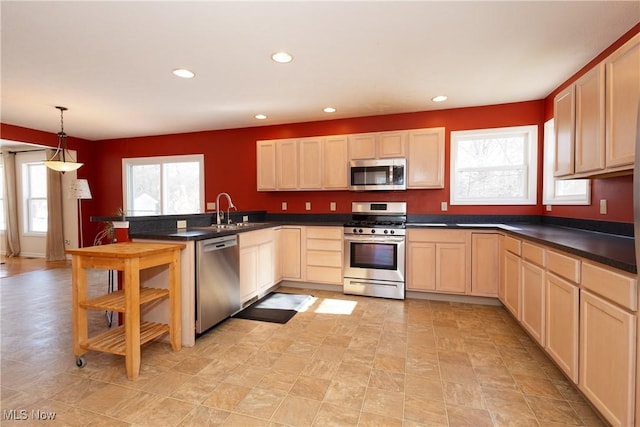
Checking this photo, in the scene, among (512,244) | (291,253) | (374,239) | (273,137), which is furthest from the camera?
(273,137)

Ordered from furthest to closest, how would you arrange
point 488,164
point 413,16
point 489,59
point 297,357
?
point 488,164, point 489,59, point 297,357, point 413,16

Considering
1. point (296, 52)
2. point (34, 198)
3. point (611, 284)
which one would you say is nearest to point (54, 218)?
point (34, 198)

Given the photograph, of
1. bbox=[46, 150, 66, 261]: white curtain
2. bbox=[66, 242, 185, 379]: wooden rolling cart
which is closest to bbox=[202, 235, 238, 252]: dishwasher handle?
bbox=[66, 242, 185, 379]: wooden rolling cart

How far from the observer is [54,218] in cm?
602

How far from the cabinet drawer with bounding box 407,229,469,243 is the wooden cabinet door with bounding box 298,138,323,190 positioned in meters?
1.52

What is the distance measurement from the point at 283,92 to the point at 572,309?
328 centimetres

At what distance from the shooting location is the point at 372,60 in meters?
2.70

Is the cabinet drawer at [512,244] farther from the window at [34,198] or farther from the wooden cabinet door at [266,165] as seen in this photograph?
the window at [34,198]

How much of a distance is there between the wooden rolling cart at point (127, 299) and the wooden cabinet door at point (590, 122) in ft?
10.5

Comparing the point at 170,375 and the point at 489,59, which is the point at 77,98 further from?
the point at 489,59

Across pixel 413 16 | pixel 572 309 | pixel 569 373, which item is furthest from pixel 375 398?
pixel 413 16

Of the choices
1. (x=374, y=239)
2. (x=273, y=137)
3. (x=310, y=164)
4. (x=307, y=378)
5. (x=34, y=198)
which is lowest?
(x=307, y=378)

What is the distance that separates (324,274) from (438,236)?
1.59 m

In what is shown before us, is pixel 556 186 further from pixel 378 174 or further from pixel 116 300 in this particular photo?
pixel 116 300
